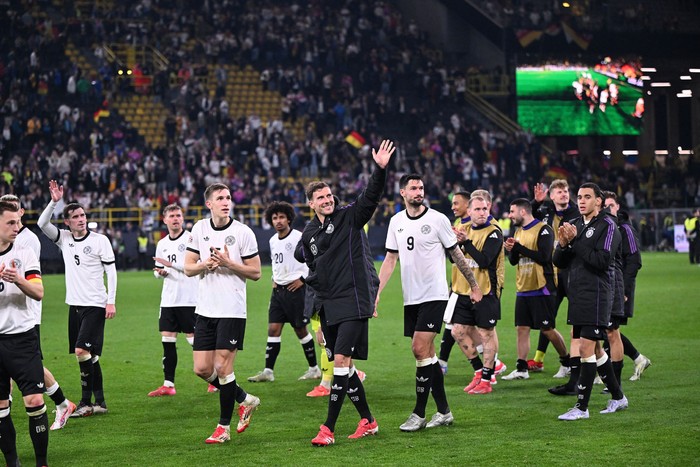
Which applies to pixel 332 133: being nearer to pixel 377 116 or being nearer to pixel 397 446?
pixel 377 116

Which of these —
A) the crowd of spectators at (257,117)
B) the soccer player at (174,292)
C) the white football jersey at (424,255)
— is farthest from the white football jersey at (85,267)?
the crowd of spectators at (257,117)

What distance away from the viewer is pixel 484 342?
1248 cm

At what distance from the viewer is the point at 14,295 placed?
854 cm

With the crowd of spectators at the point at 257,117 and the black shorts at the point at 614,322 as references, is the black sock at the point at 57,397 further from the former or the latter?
the crowd of spectators at the point at 257,117

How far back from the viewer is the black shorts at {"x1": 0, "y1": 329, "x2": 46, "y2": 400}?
8445 millimetres

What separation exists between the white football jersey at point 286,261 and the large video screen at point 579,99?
129ft

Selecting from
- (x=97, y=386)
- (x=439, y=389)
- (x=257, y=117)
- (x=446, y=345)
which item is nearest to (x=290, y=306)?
(x=446, y=345)

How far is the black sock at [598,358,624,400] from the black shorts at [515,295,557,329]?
7.68 feet

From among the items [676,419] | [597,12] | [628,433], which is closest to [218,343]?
[628,433]

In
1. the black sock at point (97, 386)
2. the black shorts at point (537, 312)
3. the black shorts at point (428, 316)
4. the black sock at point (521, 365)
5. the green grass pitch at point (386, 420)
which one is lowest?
the green grass pitch at point (386, 420)

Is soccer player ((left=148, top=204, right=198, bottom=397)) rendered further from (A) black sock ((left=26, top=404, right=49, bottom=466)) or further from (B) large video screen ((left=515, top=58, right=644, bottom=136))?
(B) large video screen ((left=515, top=58, right=644, bottom=136))

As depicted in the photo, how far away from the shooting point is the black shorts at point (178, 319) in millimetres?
13180

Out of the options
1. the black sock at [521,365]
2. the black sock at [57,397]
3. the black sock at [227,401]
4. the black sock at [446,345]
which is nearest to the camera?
the black sock at [227,401]

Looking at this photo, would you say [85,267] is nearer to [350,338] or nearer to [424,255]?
[350,338]
